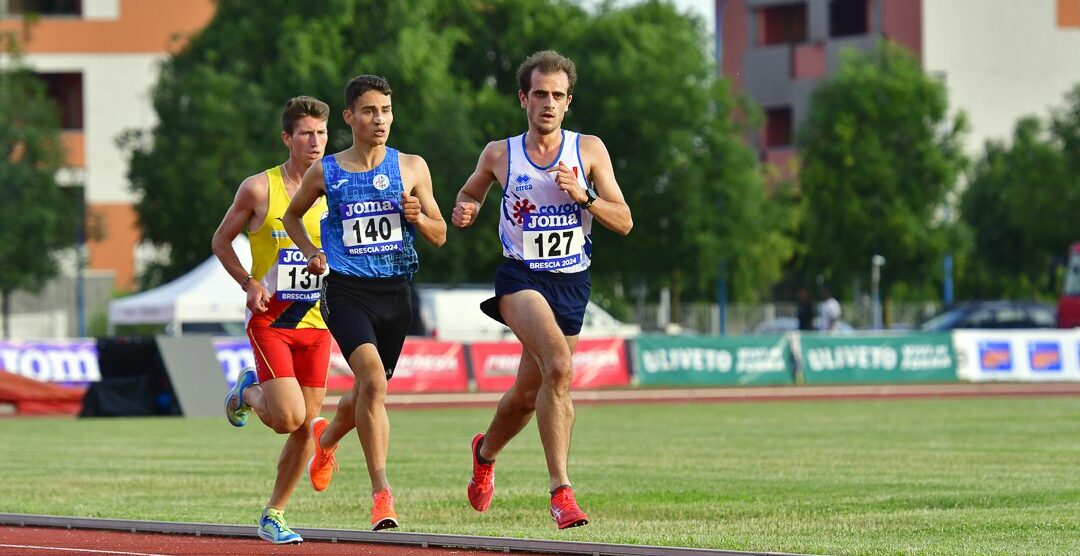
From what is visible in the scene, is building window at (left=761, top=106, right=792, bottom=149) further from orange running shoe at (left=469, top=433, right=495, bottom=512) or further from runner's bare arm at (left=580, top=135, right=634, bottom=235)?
runner's bare arm at (left=580, top=135, right=634, bottom=235)

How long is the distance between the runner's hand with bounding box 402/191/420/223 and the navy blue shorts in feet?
1.87

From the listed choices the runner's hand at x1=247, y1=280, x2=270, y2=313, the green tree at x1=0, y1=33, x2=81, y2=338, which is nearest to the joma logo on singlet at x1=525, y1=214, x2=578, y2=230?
the runner's hand at x1=247, y1=280, x2=270, y2=313

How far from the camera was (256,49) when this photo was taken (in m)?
48.4

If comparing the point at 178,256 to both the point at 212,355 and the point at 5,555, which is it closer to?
the point at 212,355

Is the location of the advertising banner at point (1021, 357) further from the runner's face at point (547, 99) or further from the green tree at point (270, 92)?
the runner's face at point (547, 99)

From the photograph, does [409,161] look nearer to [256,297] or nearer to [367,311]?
[367,311]

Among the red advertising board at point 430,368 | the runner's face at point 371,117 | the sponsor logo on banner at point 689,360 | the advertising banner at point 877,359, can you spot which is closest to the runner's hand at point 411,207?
the runner's face at point 371,117

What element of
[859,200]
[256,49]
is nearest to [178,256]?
[256,49]

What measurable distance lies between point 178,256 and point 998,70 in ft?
125

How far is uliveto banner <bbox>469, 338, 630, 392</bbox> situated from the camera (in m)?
36.4

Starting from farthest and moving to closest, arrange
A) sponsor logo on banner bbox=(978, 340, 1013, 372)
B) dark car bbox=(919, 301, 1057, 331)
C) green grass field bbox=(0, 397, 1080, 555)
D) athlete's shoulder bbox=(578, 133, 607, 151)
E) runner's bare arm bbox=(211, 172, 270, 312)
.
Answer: dark car bbox=(919, 301, 1057, 331) → sponsor logo on banner bbox=(978, 340, 1013, 372) → green grass field bbox=(0, 397, 1080, 555) → runner's bare arm bbox=(211, 172, 270, 312) → athlete's shoulder bbox=(578, 133, 607, 151)

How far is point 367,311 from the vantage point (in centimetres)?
1009

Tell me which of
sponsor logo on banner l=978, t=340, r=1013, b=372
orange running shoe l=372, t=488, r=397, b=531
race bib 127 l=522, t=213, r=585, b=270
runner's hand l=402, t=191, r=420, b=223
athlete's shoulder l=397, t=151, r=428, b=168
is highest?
athlete's shoulder l=397, t=151, r=428, b=168

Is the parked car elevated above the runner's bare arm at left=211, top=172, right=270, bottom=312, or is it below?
below
